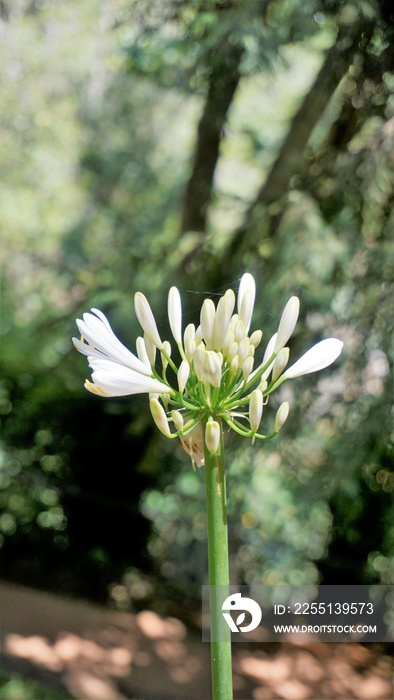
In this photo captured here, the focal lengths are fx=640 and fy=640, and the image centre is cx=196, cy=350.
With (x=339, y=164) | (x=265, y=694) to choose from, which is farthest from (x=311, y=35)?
(x=265, y=694)

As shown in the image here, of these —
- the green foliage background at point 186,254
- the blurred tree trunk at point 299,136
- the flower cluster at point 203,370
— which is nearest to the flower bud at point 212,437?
the flower cluster at point 203,370

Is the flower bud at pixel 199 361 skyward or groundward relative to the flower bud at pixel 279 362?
groundward

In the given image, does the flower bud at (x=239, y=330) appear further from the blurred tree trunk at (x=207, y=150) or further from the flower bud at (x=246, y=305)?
the blurred tree trunk at (x=207, y=150)

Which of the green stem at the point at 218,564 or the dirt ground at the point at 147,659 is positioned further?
the dirt ground at the point at 147,659

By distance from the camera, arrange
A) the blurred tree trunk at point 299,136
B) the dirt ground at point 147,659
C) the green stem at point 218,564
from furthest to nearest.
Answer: the dirt ground at point 147,659, the blurred tree trunk at point 299,136, the green stem at point 218,564

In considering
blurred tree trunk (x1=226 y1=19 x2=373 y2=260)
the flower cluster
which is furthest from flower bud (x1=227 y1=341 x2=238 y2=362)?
blurred tree trunk (x1=226 y1=19 x2=373 y2=260)

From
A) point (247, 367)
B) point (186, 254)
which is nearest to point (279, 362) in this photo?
point (247, 367)

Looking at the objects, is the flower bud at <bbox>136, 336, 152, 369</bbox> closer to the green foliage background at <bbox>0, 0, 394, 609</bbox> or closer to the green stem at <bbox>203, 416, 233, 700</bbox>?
the green stem at <bbox>203, 416, 233, 700</bbox>

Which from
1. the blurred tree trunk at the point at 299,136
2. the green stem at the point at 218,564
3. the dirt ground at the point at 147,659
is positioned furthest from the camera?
the dirt ground at the point at 147,659
